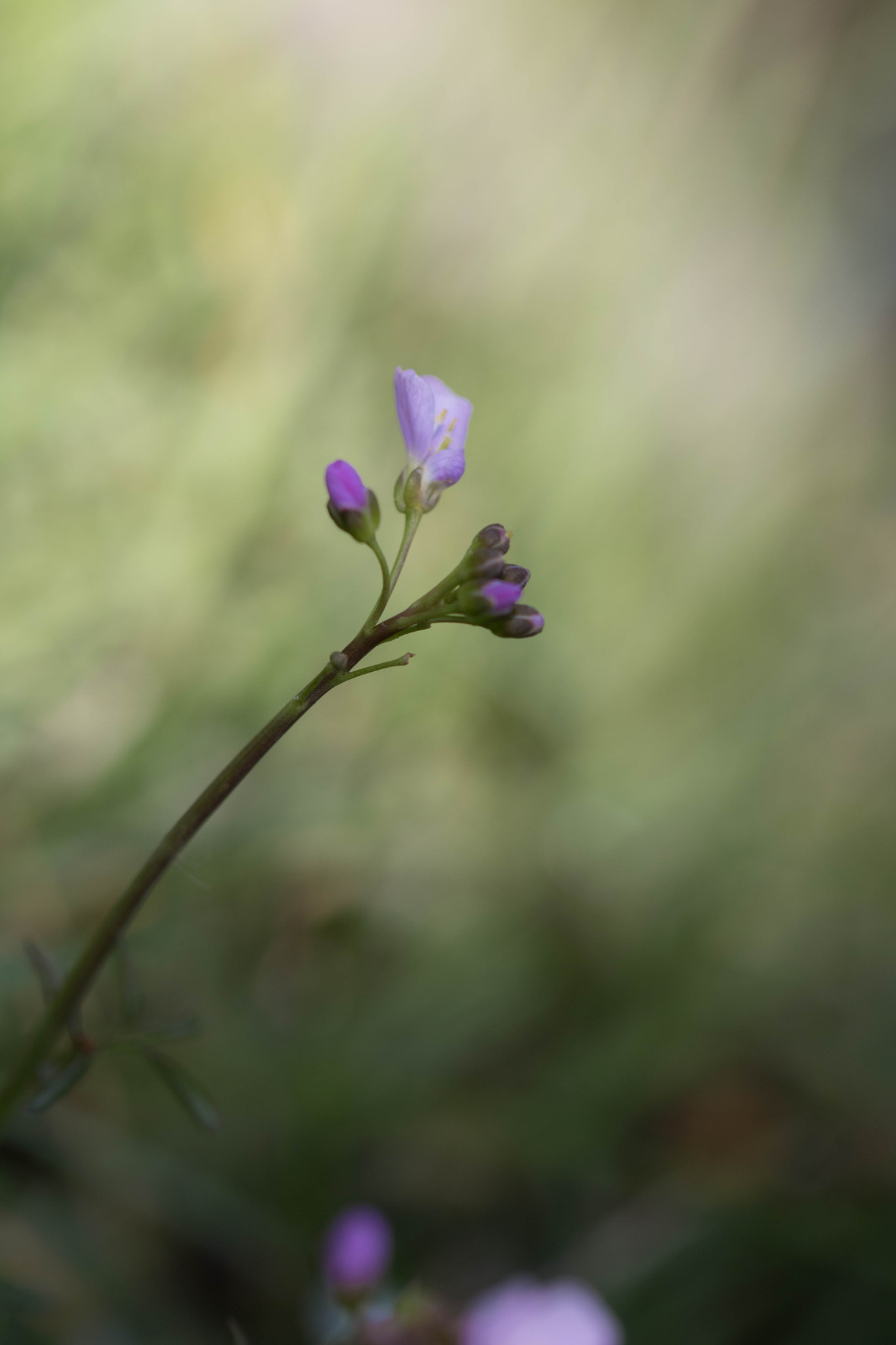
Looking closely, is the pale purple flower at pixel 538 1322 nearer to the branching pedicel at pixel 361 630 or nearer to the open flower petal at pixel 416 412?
the branching pedicel at pixel 361 630

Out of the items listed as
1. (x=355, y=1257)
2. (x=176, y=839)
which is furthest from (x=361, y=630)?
(x=355, y=1257)

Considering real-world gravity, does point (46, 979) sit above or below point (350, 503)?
below

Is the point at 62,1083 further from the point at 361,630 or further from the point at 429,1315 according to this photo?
the point at 429,1315

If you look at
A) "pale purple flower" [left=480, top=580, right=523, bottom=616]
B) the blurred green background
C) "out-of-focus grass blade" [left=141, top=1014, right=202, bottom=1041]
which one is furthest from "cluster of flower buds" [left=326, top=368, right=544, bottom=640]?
the blurred green background

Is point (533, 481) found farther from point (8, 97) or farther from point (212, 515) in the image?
point (8, 97)

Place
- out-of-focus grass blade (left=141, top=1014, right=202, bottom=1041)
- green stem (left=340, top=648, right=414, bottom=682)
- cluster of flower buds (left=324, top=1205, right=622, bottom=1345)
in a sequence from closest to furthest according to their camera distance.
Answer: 1. green stem (left=340, top=648, right=414, bottom=682)
2. out-of-focus grass blade (left=141, top=1014, right=202, bottom=1041)
3. cluster of flower buds (left=324, top=1205, right=622, bottom=1345)

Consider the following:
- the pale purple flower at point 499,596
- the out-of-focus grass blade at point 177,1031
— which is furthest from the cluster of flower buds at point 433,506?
the out-of-focus grass blade at point 177,1031

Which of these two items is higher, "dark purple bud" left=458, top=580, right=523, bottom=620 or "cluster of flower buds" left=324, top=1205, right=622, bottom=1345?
"dark purple bud" left=458, top=580, right=523, bottom=620

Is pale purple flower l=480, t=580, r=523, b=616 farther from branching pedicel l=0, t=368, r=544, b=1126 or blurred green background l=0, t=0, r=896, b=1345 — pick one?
blurred green background l=0, t=0, r=896, b=1345
